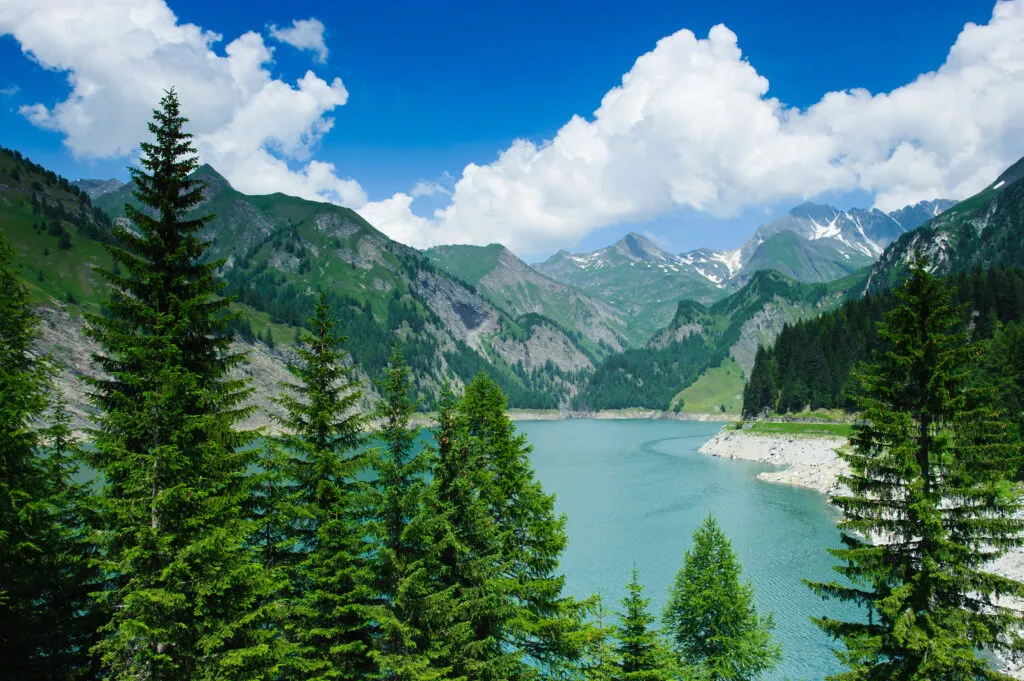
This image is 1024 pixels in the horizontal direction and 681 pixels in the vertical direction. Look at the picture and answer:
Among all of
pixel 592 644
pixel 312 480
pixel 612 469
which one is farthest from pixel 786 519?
pixel 312 480

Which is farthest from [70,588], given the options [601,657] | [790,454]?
[790,454]

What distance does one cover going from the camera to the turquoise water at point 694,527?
41781mm

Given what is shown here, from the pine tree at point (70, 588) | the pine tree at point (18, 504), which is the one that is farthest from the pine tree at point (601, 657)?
the pine tree at point (18, 504)

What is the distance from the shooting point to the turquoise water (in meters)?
41.8

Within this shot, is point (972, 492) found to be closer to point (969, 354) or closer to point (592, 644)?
point (969, 354)

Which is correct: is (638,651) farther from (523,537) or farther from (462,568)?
(462,568)

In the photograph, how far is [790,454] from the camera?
107750mm

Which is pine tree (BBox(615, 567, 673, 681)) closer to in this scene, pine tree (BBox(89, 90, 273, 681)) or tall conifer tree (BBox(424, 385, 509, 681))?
tall conifer tree (BBox(424, 385, 509, 681))

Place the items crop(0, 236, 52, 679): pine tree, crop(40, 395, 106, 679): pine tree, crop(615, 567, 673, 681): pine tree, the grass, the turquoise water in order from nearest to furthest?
crop(0, 236, 52, 679): pine tree < crop(40, 395, 106, 679): pine tree < crop(615, 567, 673, 681): pine tree < the turquoise water < the grass

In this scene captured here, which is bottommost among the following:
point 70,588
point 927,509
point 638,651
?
point 638,651

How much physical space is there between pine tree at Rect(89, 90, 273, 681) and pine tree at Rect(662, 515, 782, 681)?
18.2 m

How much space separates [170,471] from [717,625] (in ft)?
75.2

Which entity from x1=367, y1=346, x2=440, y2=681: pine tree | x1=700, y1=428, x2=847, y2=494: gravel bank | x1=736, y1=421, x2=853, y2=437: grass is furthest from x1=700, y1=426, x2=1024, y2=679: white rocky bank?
x1=367, y1=346, x2=440, y2=681: pine tree

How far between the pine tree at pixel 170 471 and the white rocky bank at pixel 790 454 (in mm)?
60352
